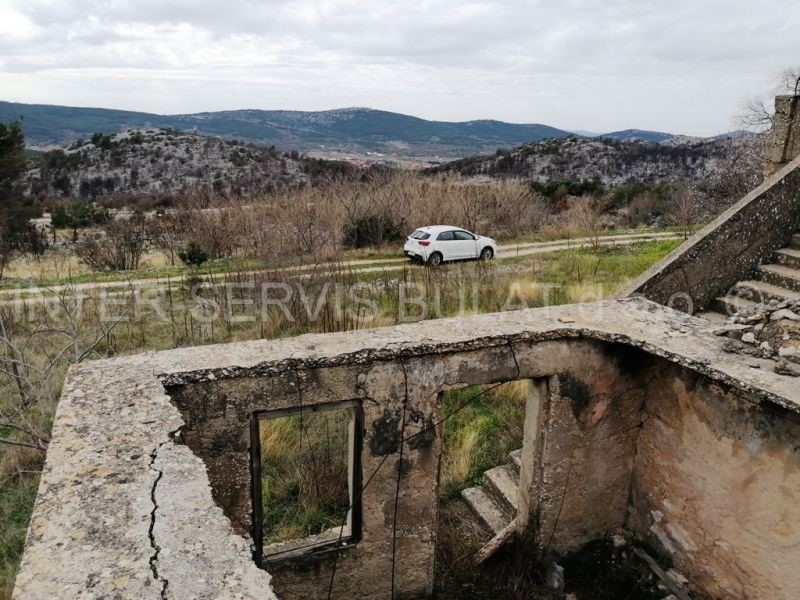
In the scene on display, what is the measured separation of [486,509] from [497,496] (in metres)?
0.21

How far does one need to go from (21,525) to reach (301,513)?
8.53 feet

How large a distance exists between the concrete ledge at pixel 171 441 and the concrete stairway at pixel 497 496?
208cm

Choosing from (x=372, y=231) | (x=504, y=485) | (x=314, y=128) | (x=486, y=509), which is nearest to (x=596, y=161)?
(x=372, y=231)

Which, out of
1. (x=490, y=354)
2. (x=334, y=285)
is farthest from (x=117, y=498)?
(x=334, y=285)

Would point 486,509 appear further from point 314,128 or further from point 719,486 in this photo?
point 314,128

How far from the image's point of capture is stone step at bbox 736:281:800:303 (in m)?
5.91

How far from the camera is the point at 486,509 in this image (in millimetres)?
6055

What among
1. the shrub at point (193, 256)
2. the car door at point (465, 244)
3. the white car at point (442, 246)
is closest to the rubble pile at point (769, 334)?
the white car at point (442, 246)

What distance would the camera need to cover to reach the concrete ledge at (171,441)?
2.25m

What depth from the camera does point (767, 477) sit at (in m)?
4.13

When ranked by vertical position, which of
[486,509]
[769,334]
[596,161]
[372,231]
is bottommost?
[486,509]

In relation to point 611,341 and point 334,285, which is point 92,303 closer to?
point 334,285

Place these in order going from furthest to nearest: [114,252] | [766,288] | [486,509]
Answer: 1. [114,252]
2. [766,288]
3. [486,509]

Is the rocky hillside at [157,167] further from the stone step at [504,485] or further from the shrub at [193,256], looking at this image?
the stone step at [504,485]
